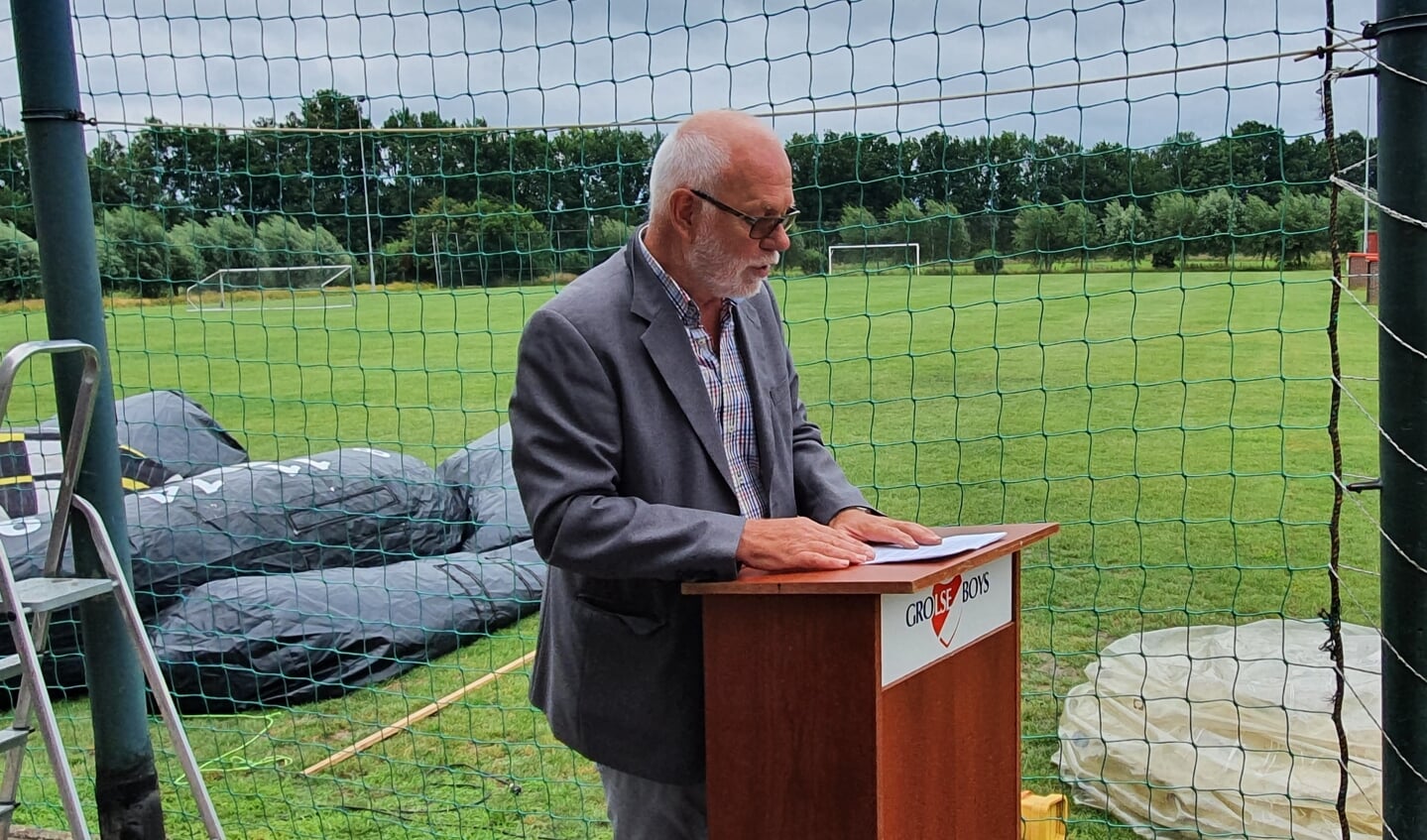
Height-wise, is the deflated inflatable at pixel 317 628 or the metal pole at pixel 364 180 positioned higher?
the metal pole at pixel 364 180

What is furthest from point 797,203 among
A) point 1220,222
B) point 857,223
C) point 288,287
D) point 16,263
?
point 288,287

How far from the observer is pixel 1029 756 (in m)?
4.09

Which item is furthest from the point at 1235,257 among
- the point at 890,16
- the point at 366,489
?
the point at 366,489

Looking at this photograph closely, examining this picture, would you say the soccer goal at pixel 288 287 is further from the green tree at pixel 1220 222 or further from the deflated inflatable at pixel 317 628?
the green tree at pixel 1220 222

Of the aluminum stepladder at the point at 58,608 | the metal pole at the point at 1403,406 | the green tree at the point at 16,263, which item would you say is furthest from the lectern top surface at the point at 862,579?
the green tree at the point at 16,263

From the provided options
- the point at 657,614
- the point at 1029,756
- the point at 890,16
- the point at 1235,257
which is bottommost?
the point at 1029,756

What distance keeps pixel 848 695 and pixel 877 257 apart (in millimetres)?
2833

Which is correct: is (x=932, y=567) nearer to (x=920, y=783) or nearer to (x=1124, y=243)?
(x=920, y=783)

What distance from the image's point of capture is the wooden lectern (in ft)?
5.98

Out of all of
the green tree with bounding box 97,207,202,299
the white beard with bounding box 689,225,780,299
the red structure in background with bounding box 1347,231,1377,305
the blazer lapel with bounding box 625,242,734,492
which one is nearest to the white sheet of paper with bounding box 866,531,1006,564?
the blazer lapel with bounding box 625,242,734,492

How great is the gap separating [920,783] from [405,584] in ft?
12.7

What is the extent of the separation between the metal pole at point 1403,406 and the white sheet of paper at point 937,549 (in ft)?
2.47

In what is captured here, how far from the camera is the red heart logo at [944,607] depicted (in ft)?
6.46

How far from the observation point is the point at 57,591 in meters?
2.76
